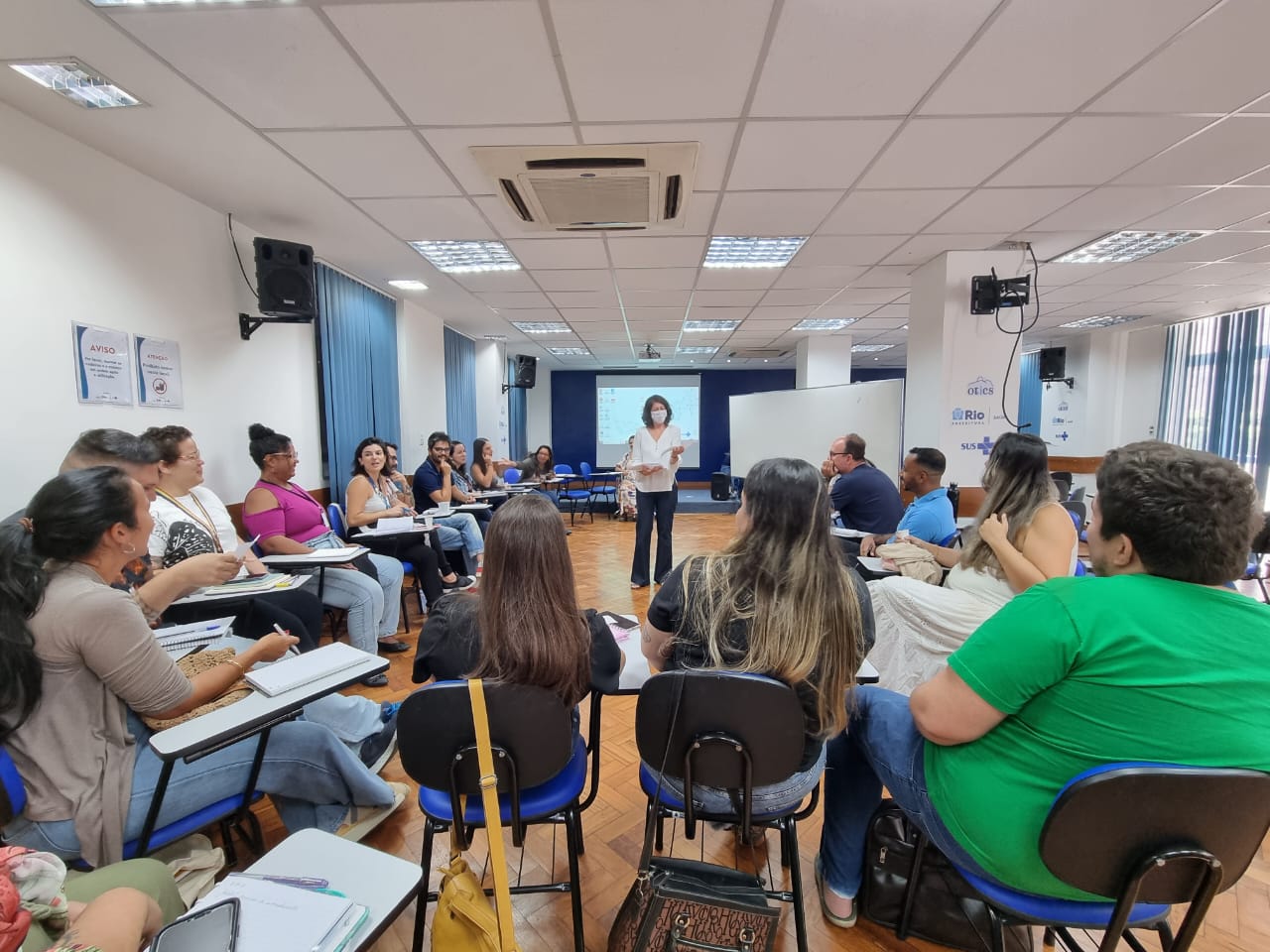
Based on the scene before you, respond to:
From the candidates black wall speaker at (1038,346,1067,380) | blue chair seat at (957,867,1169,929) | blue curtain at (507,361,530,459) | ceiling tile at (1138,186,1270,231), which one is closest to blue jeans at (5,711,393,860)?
blue chair seat at (957,867,1169,929)

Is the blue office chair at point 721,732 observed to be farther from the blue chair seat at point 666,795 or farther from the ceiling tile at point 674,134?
the ceiling tile at point 674,134

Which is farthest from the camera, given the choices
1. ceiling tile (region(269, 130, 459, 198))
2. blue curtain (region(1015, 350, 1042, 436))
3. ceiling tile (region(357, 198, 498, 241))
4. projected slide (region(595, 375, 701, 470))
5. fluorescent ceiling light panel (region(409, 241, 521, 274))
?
projected slide (region(595, 375, 701, 470))

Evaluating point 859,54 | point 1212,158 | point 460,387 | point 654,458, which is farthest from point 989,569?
point 460,387

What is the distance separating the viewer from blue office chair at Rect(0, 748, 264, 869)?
1.07m

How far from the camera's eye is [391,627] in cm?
345

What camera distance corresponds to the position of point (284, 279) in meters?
3.29

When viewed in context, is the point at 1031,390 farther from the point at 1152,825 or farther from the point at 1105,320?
the point at 1152,825

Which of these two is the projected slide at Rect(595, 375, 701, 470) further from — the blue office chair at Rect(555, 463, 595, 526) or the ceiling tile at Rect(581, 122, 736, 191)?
the ceiling tile at Rect(581, 122, 736, 191)

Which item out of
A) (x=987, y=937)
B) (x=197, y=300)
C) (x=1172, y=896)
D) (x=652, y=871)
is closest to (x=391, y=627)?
(x=197, y=300)

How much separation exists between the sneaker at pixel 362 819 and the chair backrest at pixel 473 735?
0.80m

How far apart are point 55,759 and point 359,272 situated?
4343 millimetres

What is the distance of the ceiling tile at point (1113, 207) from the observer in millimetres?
3039

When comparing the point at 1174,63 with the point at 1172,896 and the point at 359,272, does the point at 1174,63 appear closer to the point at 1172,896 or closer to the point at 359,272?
the point at 1172,896

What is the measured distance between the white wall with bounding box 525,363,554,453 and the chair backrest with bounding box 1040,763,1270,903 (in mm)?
10901
